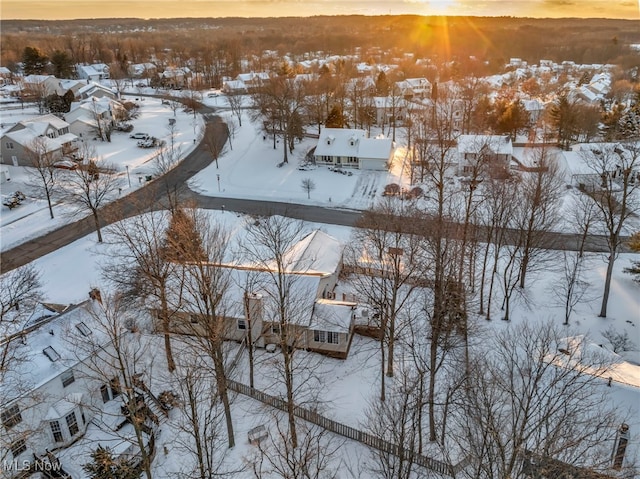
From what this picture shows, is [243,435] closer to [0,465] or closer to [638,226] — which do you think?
[0,465]

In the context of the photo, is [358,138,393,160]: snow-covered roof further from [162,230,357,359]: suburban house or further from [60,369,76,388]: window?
[60,369,76,388]: window

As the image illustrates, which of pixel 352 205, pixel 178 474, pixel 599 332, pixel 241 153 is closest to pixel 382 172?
pixel 352 205

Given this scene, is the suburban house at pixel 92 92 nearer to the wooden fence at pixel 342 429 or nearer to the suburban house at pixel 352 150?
the suburban house at pixel 352 150

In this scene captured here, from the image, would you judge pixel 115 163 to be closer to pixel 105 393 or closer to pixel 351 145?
pixel 351 145

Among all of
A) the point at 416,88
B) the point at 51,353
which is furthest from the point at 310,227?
the point at 416,88

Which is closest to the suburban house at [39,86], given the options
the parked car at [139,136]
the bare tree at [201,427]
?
the parked car at [139,136]
